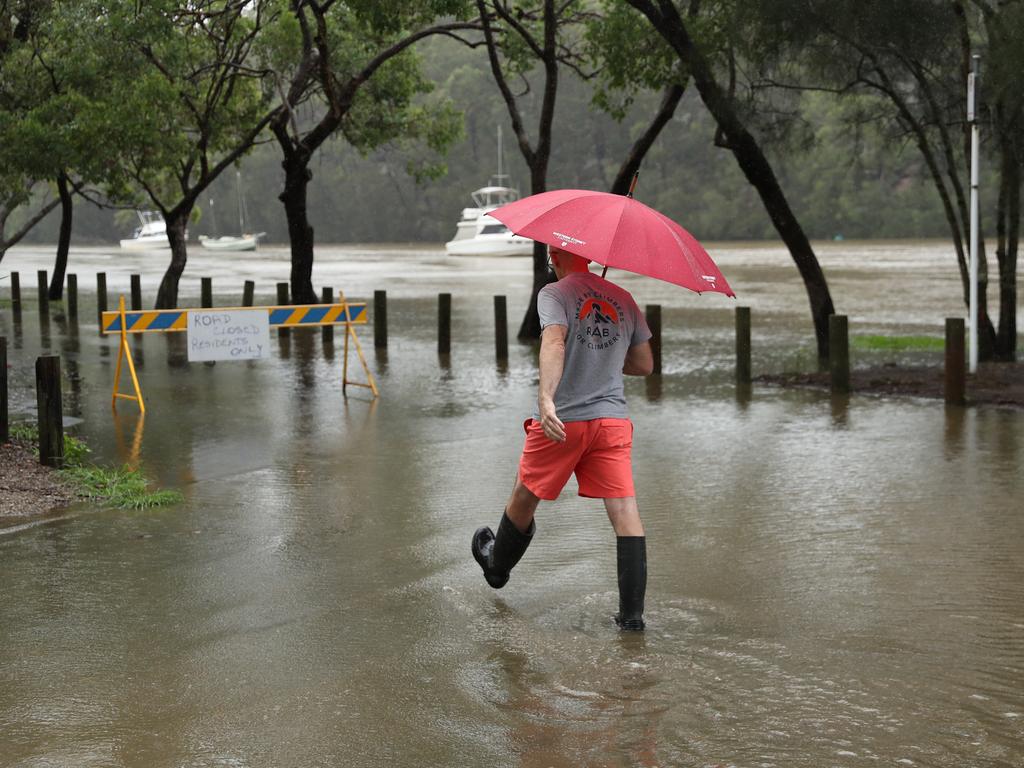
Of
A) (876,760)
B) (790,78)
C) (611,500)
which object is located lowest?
(876,760)

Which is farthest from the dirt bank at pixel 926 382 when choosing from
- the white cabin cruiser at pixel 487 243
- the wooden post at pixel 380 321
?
the white cabin cruiser at pixel 487 243

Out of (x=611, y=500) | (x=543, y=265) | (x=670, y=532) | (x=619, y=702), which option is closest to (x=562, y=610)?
(x=611, y=500)

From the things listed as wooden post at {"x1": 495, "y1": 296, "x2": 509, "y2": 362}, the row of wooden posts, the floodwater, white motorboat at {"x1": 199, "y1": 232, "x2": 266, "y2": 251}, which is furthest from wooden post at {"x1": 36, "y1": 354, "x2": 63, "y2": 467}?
white motorboat at {"x1": 199, "y1": 232, "x2": 266, "y2": 251}

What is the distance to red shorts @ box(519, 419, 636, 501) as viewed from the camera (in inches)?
208

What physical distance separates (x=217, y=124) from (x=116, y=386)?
41.6 feet

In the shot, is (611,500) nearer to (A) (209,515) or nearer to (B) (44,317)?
(A) (209,515)

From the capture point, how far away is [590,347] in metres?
5.28

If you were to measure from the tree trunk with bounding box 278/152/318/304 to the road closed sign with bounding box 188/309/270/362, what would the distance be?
30.9ft

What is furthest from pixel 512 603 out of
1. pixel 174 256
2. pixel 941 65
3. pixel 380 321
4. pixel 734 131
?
pixel 174 256

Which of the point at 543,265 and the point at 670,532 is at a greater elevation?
the point at 543,265

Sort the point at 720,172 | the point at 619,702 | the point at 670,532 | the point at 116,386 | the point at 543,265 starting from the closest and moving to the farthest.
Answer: the point at 619,702 < the point at 670,532 < the point at 116,386 < the point at 543,265 < the point at 720,172

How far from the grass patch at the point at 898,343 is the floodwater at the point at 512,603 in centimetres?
626

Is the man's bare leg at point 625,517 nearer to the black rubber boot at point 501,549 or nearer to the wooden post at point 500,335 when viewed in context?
the black rubber boot at point 501,549

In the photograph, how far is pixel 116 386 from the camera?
12.9 meters
